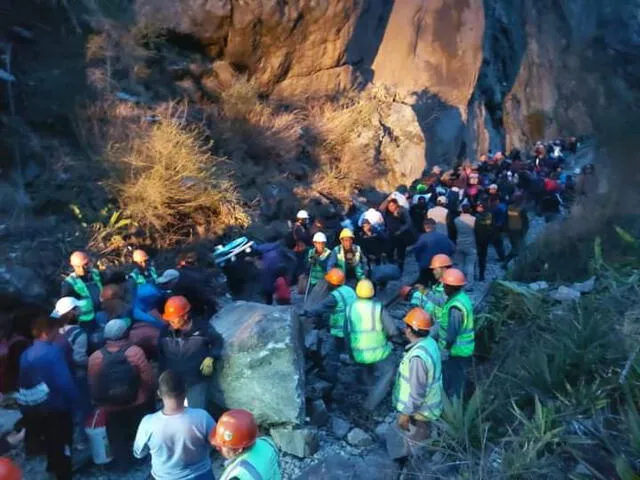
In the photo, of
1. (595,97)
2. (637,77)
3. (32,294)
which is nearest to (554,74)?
(595,97)

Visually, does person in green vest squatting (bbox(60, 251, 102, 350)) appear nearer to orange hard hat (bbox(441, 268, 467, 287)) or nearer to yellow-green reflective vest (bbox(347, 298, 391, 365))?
yellow-green reflective vest (bbox(347, 298, 391, 365))

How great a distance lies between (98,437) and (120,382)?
2.49ft

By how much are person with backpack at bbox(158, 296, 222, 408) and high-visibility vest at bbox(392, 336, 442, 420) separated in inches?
64.4

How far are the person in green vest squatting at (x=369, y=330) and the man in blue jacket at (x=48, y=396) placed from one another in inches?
100

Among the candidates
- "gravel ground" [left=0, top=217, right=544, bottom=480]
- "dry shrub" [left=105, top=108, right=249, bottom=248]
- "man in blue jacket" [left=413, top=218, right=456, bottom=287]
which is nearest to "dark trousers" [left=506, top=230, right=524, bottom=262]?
"man in blue jacket" [left=413, top=218, right=456, bottom=287]

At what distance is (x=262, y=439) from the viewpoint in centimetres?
322

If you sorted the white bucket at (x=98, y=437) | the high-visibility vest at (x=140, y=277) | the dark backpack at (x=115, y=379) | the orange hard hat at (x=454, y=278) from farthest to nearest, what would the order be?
the high-visibility vest at (x=140, y=277)
the orange hard hat at (x=454, y=278)
the white bucket at (x=98, y=437)
the dark backpack at (x=115, y=379)

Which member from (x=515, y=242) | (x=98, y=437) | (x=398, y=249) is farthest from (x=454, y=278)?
(x=515, y=242)

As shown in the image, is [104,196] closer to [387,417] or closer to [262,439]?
[387,417]

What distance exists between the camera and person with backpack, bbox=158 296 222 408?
193 inches

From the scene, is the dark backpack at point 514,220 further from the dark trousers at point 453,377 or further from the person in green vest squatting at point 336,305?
the dark trousers at point 453,377

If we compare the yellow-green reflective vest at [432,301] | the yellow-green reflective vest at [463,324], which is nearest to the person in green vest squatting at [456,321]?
the yellow-green reflective vest at [463,324]

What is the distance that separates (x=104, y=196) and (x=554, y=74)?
32.8 meters

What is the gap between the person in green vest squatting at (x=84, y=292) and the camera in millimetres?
5965
